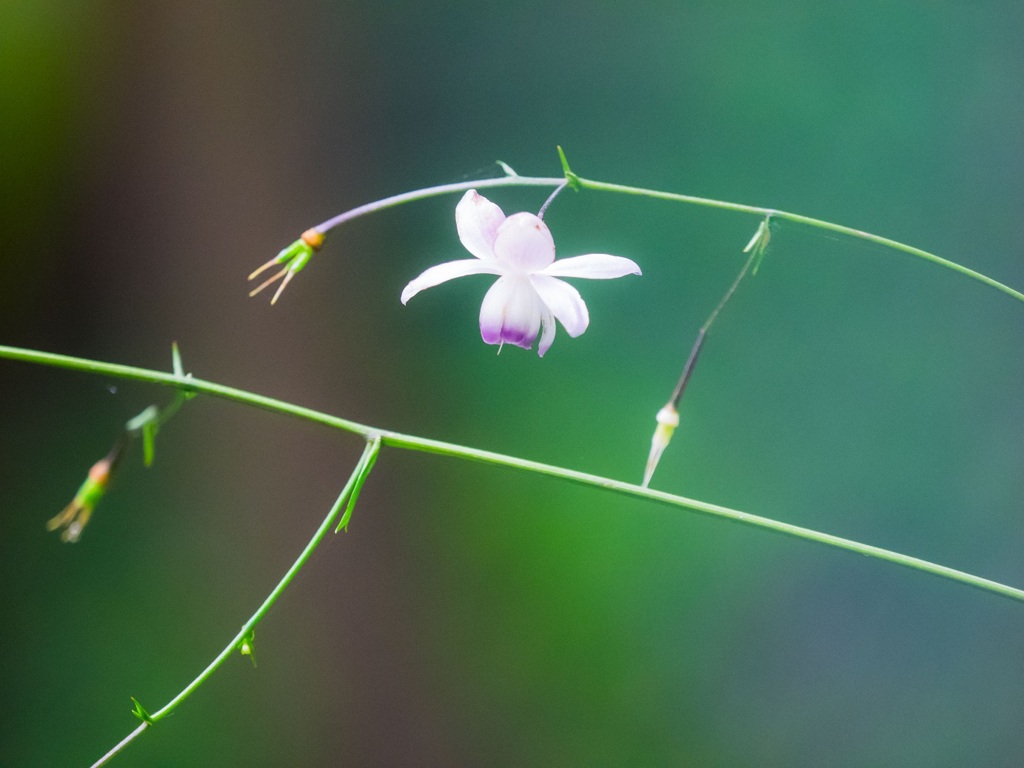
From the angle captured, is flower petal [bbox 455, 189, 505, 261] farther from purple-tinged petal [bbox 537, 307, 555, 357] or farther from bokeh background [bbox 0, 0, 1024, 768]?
bokeh background [bbox 0, 0, 1024, 768]

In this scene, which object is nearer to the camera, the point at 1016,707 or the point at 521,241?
the point at 521,241

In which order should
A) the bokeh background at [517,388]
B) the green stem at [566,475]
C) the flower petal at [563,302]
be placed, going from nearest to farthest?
the green stem at [566,475]
the flower petal at [563,302]
the bokeh background at [517,388]

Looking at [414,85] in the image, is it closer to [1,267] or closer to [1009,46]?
[1,267]

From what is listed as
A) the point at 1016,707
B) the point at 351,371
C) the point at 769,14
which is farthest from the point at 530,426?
the point at 1016,707

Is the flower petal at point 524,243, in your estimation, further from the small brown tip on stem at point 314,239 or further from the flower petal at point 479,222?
the small brown tip on stem at point 314,239

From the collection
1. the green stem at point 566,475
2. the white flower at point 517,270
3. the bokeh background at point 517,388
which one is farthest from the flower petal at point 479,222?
the bokeh background at point 517,388

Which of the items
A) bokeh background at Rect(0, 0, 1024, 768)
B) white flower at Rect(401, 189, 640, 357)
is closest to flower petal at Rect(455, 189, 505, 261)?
white flower at Rect(401, 189, 640, 357)
